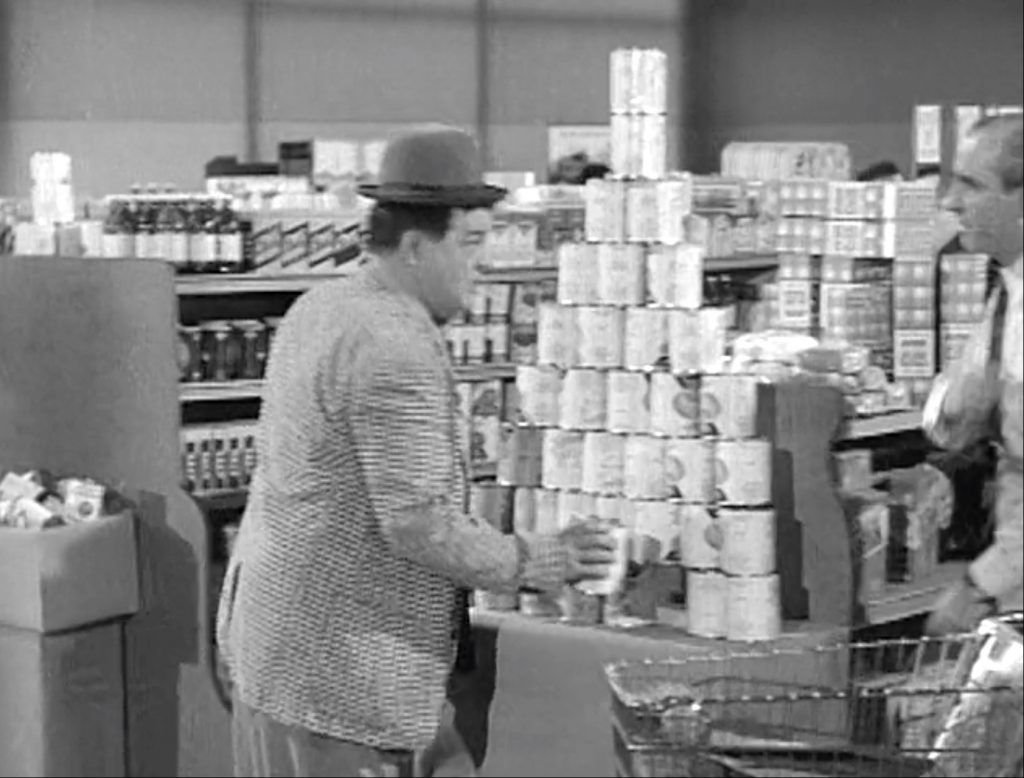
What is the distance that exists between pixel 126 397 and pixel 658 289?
1.84 meters

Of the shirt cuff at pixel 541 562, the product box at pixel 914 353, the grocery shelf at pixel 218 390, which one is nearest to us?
the shirt cuff at pixel 541 562

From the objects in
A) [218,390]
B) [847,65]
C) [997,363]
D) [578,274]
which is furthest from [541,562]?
[218,390]

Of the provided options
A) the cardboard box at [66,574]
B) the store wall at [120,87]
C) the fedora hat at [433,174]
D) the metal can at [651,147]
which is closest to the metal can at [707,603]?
the metal can at [651,147]

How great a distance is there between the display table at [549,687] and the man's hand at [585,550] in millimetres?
548

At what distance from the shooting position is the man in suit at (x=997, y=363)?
4008 millimetres

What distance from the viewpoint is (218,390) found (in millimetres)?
6820

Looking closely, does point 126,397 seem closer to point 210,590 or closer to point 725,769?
point 210,590

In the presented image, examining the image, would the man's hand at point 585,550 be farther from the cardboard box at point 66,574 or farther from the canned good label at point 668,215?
the cardboard box at point 66,574

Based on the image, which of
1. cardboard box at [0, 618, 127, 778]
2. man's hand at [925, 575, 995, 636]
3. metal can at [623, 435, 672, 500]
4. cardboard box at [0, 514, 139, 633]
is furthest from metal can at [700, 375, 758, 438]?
cardboard box at [0, 618, 127, 778]

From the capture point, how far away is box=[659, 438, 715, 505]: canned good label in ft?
16.2

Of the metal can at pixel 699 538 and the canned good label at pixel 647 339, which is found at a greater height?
the canned good label at pixel 647 339

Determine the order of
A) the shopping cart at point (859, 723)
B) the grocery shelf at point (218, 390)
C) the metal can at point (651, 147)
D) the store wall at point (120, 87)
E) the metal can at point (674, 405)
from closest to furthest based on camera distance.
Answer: the shopping cart at point (859, 723) → the metal can at point (674, 405) → the metal can at point (651, 147) → the grocery shelf at point (218, 390) → the store wall at point (120, 87)

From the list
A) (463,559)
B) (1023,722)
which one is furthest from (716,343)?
(1023,722)

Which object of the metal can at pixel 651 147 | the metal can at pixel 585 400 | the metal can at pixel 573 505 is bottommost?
the metal can at pixel 573 505
